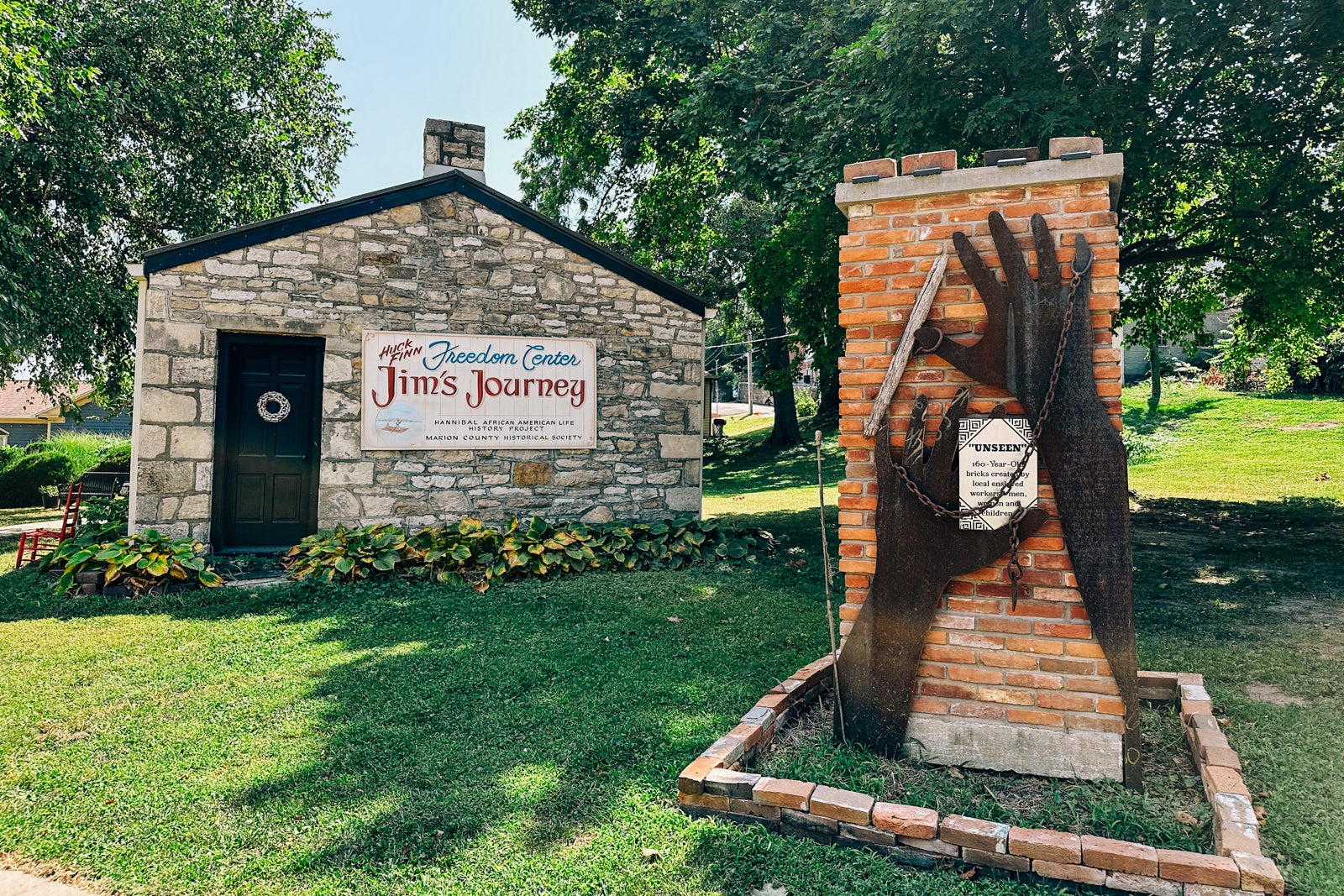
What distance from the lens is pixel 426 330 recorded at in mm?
7992

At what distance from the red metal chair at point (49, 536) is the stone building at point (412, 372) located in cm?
205

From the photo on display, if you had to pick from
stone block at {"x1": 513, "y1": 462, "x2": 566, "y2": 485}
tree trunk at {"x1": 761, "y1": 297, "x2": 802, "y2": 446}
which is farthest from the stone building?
tree trunk at {"x1": 761, "y1": 297, "x2": 802, "y2": 446}

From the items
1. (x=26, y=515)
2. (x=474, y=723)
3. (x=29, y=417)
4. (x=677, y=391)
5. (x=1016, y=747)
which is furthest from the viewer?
(x=29, y=417)

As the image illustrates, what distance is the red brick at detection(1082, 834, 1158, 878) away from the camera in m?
2.33

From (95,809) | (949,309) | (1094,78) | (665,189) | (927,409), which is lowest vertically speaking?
(95,809)

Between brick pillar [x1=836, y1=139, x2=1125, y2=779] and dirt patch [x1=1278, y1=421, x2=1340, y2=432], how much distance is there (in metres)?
16.7

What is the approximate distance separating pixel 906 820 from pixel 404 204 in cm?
756

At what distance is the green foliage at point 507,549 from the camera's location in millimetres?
7016

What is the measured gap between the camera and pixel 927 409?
327cm

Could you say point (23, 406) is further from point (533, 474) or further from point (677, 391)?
point (677, 391)

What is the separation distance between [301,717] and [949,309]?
→ 150 inches

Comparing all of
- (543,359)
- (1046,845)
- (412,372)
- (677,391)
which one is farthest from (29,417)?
(1046,845)

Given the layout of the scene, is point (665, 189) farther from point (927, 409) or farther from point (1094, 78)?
point (927, 409)

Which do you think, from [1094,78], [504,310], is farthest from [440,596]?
[1094,78]
